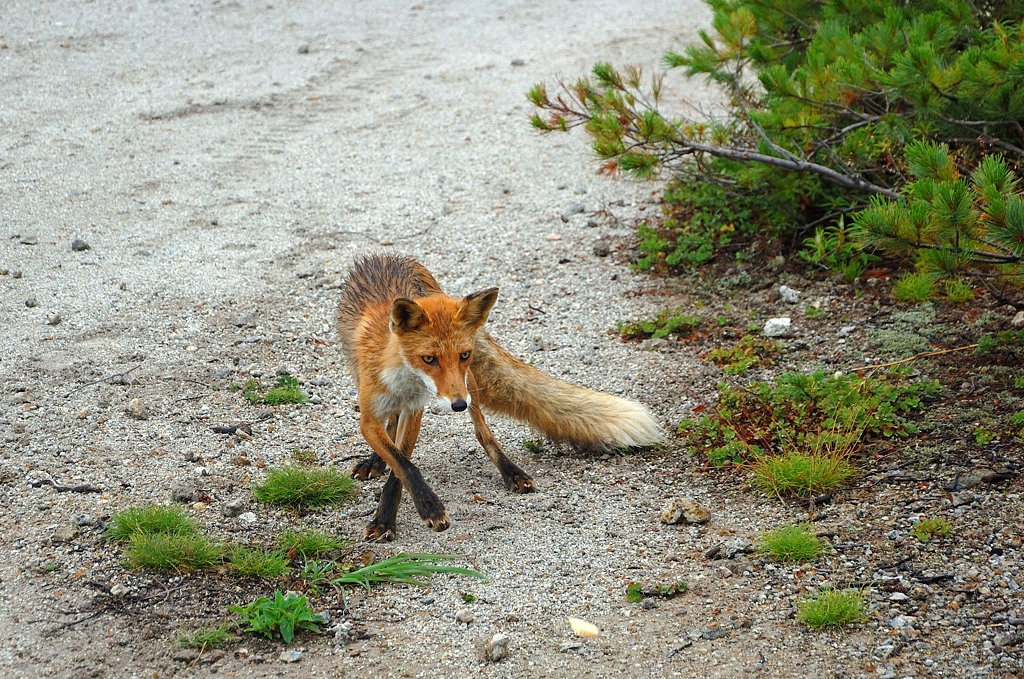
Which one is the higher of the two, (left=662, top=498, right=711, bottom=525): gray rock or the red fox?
the red fox

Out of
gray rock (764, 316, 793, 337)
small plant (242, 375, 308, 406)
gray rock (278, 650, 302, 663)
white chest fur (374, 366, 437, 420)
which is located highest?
white chest fur (374, 366, 437, 420)

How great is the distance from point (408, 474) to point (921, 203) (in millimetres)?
2561

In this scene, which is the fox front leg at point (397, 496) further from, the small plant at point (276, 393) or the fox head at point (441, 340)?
the small plant at point (276, 393)

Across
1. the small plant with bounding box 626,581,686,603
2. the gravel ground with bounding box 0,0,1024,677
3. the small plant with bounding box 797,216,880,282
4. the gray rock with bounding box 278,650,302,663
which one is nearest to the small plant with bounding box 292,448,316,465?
the gravel ground with bounding box 0,0,1024,677

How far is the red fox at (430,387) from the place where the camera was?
14.3 feet

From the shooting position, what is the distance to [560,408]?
5188 mm

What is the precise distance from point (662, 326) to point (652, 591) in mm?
2766

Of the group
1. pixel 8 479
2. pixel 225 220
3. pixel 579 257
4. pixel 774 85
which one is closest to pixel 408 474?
pixel 8 479

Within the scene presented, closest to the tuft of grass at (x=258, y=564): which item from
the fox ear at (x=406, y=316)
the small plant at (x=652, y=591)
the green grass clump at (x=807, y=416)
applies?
the fox ear at (x=406, y=316)

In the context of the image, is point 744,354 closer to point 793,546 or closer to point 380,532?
point 793,546

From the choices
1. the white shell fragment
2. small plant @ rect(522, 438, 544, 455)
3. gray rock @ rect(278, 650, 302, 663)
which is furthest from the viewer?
small plant @ rect(522, 438, 544, 455)

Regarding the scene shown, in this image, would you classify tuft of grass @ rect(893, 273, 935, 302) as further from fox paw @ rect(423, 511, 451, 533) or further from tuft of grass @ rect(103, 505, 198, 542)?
tuft of grass @ rect(103, 505, 198, 542)

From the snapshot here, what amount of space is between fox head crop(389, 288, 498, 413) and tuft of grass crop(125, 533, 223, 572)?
116 cm

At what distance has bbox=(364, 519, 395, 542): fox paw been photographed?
4.46 m
